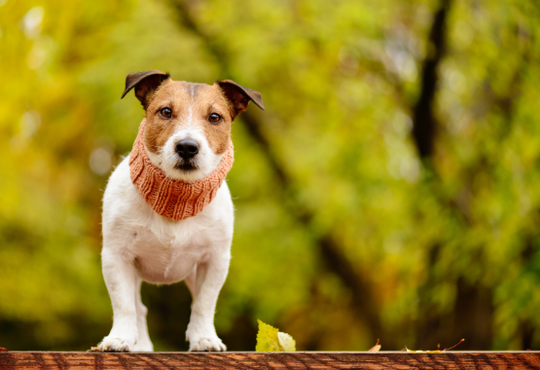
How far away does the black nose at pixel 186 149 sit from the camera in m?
1.88

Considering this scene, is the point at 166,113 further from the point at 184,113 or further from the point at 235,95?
the point at 235,95

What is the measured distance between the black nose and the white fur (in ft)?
0.07

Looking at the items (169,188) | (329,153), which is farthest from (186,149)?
(329,153)

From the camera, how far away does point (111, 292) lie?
6.57 ft

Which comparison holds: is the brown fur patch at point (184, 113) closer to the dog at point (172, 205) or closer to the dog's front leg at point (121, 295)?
the dog at point (172, 205)

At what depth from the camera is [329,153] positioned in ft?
23.5

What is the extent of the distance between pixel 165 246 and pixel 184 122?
1.57 feet

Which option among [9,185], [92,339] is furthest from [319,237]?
[92,339]

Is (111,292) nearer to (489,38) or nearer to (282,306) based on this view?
(489,38)

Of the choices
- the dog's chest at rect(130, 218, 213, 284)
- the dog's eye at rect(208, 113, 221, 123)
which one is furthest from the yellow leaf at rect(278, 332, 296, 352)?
the dog's eye at rect(208, 113, 221, 123)

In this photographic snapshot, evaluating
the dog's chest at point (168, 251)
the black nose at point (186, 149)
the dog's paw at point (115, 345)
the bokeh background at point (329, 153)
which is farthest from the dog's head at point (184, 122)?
the bokeh background at point (329, 153)

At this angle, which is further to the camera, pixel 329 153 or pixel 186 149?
pixel 329 153

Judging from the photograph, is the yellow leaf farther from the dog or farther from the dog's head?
the dog's head

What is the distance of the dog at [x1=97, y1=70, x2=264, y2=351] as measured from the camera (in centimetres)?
192
